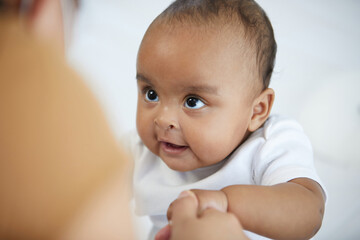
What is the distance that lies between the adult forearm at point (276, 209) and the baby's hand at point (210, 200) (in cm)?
1

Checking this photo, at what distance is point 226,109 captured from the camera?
0.57m

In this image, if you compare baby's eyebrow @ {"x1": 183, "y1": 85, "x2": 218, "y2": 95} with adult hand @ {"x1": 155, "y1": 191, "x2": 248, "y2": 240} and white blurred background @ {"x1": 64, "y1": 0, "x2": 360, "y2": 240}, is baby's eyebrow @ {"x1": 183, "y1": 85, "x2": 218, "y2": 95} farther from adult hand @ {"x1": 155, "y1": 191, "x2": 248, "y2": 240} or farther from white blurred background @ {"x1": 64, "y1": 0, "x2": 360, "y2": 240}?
white blurred background @ {"x1": 64, "y1": 0, "x2": 360, "y2": 240}

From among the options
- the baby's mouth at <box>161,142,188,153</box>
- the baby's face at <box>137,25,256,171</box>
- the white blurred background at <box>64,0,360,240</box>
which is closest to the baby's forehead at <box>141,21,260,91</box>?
the baby's face at <box>137,25,256,171</box>

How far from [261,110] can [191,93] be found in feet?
0.59

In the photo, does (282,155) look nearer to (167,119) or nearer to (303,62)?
(167,119)

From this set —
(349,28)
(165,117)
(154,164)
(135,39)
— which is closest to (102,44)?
(135,39)

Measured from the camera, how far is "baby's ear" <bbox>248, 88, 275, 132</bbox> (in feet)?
2.09

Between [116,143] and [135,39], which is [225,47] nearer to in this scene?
[116,143]

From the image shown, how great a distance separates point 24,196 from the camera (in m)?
0.24

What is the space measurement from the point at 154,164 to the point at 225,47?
364 millimetres

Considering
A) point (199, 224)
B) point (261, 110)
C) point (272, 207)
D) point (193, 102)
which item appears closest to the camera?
point (199, 224)

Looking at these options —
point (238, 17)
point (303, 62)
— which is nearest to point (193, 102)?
point (238, 17)

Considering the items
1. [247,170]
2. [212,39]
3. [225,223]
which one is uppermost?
[212,39]

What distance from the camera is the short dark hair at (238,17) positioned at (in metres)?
0.55
